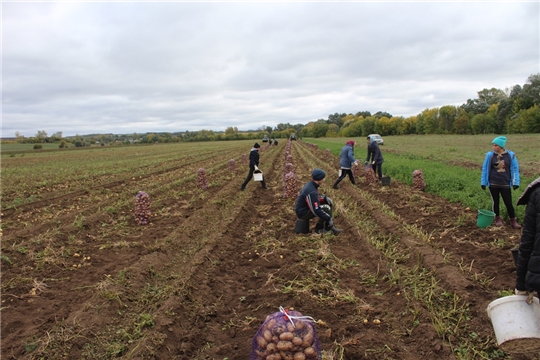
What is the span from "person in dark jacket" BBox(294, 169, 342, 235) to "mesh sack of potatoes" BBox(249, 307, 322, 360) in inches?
151

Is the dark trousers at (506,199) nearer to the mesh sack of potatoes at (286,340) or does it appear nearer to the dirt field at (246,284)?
the dirt field at (246,284)

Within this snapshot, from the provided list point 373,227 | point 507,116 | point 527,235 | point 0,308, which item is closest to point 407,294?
point 527,235

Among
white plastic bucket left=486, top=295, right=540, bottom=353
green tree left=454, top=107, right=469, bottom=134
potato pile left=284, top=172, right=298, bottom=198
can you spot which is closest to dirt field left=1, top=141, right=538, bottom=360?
white plastic bucket left=486, top=295, right=540, bottom=353

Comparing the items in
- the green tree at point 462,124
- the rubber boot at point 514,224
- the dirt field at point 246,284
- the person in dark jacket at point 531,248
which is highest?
the green tree at point 462,124

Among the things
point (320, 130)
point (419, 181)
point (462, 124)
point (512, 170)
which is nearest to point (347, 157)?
point (419, 181)

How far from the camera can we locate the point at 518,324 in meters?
2.78

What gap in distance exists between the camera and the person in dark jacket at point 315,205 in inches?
258

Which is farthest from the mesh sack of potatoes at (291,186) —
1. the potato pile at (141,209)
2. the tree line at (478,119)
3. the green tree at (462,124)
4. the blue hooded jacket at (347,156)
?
the green tree at (462,124)

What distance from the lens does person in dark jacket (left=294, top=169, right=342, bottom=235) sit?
6555 millimetres

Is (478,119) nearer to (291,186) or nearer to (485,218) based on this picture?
(291,186)

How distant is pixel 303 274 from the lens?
536 centimetres

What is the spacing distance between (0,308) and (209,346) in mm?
3117

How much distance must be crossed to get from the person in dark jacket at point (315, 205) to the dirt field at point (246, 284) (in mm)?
431

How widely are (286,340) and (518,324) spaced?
1.97 m
